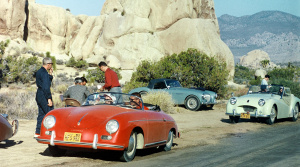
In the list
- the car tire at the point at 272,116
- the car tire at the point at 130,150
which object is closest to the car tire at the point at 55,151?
the car tire at the point at 130,150

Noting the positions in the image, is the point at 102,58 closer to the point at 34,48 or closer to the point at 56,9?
the point at 34,48

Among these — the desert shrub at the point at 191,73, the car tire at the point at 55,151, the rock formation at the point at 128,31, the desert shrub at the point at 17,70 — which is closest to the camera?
the car tire at the point at 55,151

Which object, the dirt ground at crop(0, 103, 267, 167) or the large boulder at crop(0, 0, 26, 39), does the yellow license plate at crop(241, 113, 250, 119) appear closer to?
the dirt ground at crop(0, 103, 267, 167)

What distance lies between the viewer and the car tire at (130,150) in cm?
698

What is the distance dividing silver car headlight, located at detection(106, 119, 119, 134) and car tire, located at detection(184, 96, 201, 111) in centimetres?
1431

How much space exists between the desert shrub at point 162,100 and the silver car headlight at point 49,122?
12283 millimetres

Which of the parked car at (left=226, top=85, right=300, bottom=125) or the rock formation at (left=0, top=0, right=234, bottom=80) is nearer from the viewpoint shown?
the parked car at (left=226, top=85, right=300, bottom=125)

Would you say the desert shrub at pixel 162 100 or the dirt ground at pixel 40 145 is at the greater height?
the desert shrub at pixel 162 100

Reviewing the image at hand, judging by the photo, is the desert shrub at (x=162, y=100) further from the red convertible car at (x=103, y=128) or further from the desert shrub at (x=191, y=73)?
the red convertible car at (x=103, y=128)

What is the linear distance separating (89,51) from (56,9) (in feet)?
33.6

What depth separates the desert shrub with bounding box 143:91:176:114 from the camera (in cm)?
1939

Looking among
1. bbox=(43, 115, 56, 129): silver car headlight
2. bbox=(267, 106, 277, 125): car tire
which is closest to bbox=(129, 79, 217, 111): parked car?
bbox=(267, 106, 277, 125): car tire

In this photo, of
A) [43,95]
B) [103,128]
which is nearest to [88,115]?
[103,128]

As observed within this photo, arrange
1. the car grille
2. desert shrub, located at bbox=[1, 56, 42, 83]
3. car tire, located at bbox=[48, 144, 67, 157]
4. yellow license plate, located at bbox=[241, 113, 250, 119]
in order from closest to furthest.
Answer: car tire, located at bbox=[48, 144, 67, 157]
yellow license plate, located at bbox=[241, 113, 250, 119]
the car grille
desert shrub, located at bbox=[1, 56, 42, 83]
